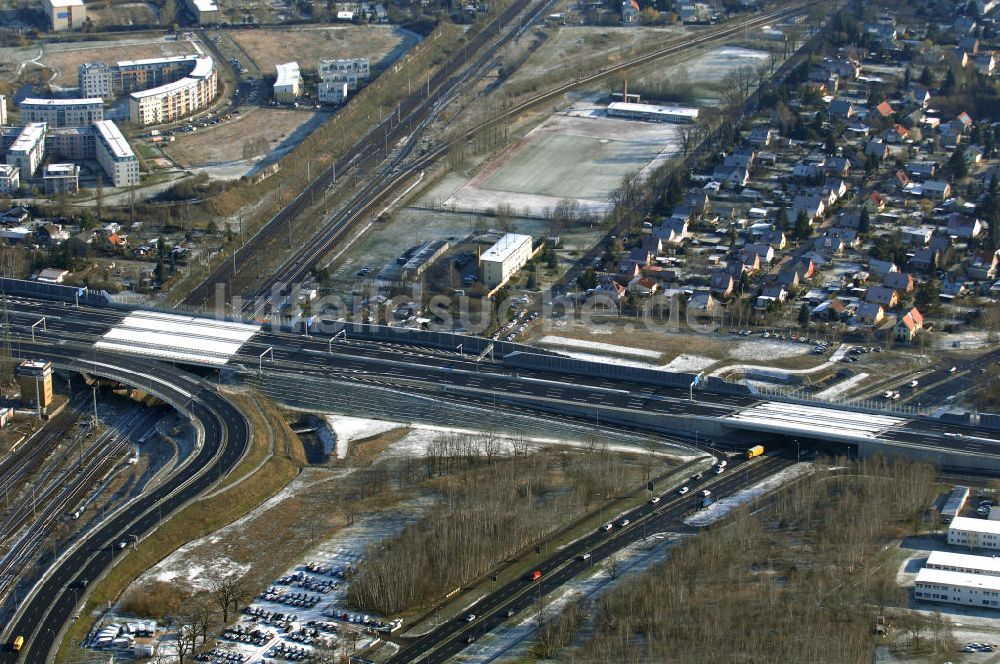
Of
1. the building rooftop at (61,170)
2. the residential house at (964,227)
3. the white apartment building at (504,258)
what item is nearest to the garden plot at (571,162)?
the white apartment building at (504,258)

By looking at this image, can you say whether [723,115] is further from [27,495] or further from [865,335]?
[27,495]

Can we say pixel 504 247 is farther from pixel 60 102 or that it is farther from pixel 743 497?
pixel 60 102

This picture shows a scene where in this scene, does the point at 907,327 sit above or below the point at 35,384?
above

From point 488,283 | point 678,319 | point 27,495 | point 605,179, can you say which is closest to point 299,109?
point 605,179

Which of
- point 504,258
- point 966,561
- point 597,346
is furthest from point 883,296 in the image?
point 966,561

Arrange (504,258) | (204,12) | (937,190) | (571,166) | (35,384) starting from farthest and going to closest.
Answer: (204,12) < (571,166) < (937,190) < (504,258) < (35,384)

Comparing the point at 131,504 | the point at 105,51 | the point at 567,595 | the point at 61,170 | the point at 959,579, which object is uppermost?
the point at 105,51

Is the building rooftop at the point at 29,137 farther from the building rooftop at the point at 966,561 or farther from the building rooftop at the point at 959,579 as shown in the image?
the building rooftop at the point at 959,579
